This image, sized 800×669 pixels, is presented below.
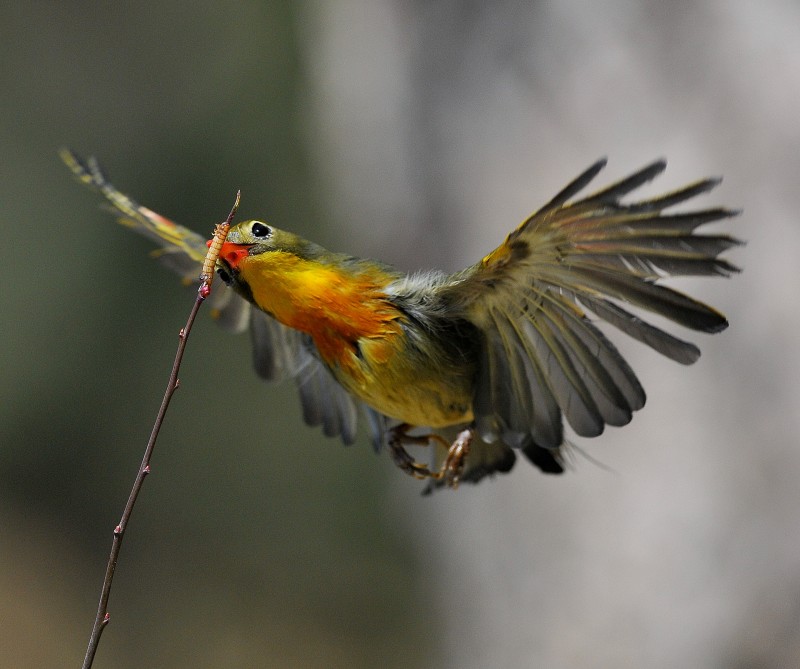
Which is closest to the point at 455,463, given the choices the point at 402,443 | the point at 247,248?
the point at 402,443

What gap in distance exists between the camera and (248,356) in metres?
4.45

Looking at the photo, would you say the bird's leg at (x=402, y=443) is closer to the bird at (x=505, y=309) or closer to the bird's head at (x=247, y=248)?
the bird at (x=505, y=309)

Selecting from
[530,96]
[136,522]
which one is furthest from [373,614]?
[530,96]

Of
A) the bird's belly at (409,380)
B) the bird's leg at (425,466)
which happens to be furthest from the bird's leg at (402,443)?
the bird's belly at (409,380)

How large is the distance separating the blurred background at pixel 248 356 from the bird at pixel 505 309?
1657mm

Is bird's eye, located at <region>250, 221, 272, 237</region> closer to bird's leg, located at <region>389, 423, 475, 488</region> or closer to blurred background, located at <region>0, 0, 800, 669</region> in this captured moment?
bird's leg, located at <region>389, 423, 475, 488</region>

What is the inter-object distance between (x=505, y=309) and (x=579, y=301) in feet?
0.43

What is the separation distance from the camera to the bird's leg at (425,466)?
5.32 feet

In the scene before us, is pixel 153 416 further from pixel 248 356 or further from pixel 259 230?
pixel 259 230

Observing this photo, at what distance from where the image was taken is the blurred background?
11.1 ft

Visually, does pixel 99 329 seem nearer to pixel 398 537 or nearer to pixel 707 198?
pixel 398 537

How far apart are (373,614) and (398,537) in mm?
352

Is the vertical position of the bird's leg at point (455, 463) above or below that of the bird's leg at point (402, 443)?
below

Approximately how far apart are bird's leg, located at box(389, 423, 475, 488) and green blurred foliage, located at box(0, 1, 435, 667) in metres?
2.42
